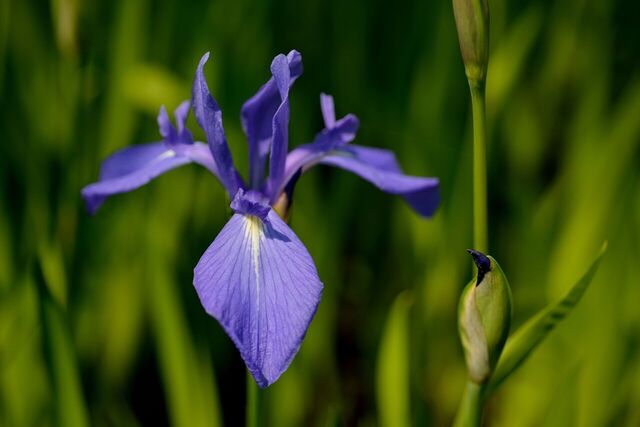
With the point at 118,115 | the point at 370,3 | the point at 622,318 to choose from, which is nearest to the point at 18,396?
the point at 118,115

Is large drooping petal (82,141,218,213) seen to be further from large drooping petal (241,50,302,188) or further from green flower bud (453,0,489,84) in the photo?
green flower bud (453,0,489,84)

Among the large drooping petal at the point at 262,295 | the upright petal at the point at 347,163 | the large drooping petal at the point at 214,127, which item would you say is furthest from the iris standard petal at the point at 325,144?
the large drooping petal at the point at 262,295

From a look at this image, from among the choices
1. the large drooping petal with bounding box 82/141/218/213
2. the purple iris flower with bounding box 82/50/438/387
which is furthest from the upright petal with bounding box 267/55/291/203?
the large drooping petal with bounding box 82/141/218/213

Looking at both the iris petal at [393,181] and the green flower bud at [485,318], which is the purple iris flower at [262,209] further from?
the green flower bud at [485,318]

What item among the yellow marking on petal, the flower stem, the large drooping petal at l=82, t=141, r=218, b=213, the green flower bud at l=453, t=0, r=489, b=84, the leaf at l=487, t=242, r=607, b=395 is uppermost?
Result: the green flower bud at l=453, t=0, r=489, b=84

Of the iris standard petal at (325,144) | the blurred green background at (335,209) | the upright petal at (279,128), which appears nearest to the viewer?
the upright petal at (279,128)

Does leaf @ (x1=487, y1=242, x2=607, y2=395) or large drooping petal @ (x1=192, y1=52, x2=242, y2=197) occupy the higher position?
large drooping petal @ (x1=192, y1=52, x2=242, y2=197)

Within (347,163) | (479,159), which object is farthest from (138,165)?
(479,159)
